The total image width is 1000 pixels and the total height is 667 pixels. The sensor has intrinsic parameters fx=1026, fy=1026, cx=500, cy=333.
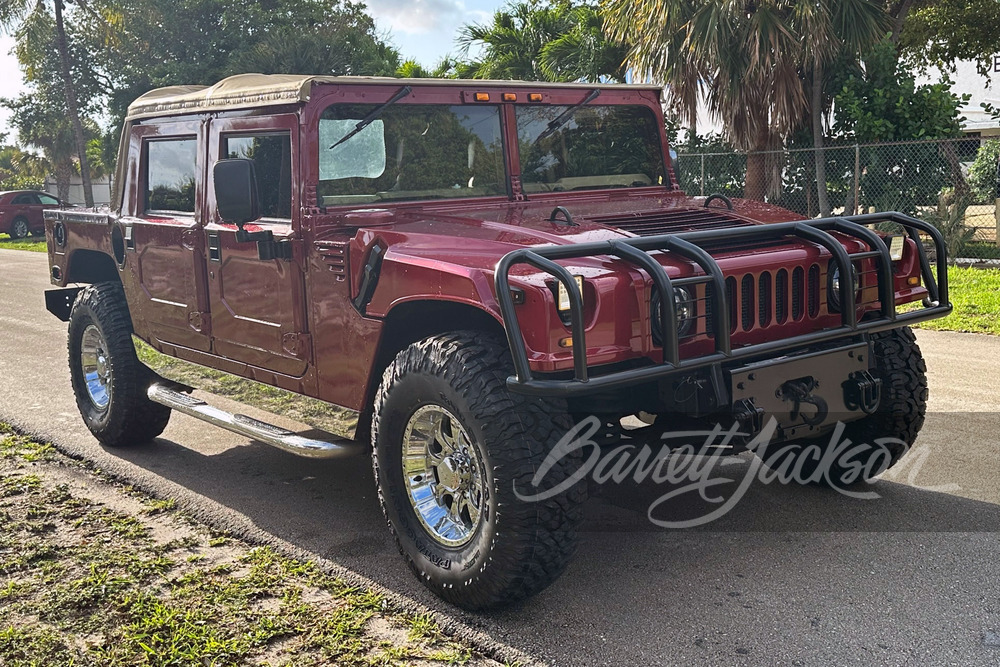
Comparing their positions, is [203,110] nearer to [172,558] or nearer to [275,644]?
[172,558]

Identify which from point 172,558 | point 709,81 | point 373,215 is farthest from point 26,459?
point 709,81

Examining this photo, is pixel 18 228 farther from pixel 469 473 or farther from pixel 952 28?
pixel 469 473

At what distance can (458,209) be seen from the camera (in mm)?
4688

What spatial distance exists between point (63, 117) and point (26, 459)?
111 feet

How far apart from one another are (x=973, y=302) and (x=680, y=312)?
24.7ft

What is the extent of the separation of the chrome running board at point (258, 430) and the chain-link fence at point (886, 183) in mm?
10202

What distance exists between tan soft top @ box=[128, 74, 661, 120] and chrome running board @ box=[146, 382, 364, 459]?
57.2 inches

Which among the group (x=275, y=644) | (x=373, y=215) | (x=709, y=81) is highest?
(x=709, y=81)

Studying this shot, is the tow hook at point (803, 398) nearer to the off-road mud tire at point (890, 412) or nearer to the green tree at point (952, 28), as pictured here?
the off-road mud tire at point (890, 412)

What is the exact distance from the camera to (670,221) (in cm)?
450

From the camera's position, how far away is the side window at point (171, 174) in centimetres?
532

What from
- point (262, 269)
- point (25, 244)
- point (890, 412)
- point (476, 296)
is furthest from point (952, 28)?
point (25, 244)

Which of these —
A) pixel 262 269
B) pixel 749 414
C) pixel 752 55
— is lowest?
pixel 749 414

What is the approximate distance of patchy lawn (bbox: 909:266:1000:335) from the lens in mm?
8945
